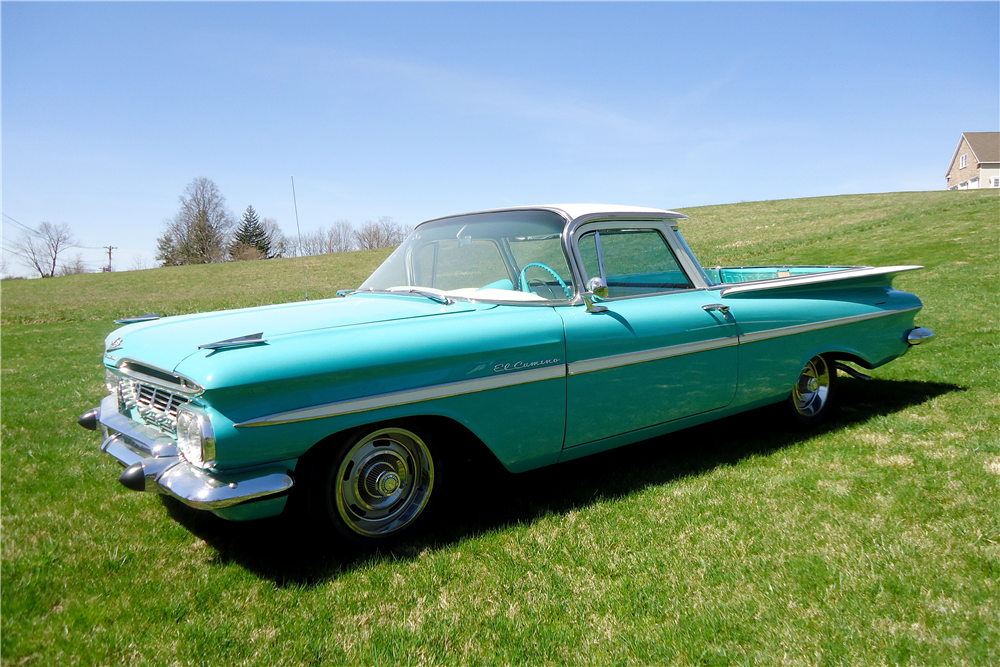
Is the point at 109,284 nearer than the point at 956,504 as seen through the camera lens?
No

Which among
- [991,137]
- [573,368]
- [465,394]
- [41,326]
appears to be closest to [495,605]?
[465,394]

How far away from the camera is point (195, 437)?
8.18 ft

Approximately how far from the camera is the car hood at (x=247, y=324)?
2.82m

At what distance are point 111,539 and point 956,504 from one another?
4168mm

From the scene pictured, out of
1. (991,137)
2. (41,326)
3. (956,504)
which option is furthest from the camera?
(991,137)

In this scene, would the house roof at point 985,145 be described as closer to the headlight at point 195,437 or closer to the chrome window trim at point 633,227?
the chrome window trim at point 633,227

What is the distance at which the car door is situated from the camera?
3.37 m

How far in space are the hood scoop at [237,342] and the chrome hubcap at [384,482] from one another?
1.98ft

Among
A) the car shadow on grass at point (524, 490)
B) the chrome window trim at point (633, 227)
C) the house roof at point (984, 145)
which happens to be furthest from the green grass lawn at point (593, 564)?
the house roof at point (984, 145)

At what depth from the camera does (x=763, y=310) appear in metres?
Answer: 4.20

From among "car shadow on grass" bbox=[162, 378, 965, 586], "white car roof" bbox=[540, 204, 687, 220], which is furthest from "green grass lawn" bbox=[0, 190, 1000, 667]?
"white car roof" bbox=[540, 204, 687, 220]

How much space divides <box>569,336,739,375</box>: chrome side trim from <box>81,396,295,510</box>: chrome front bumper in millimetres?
1525

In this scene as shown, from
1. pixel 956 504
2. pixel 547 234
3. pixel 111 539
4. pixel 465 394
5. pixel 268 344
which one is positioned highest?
pixel 547 234

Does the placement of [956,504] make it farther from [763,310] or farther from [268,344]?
[268,344]
